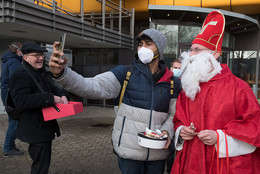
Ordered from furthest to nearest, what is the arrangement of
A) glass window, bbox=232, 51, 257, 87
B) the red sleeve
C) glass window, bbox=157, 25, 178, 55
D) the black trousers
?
glass window, bbox=232, 51, 257, 87, glass window, bbox=157, 25, 178, 55, the black trousers, the red sleeve

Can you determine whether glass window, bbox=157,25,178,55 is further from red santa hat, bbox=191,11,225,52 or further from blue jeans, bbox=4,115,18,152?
red santa hat, bbox=191,11,225,52

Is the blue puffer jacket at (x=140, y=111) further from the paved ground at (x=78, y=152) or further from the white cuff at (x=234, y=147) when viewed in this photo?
the paved ground at (x=78, y=152)

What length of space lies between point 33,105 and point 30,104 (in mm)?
40

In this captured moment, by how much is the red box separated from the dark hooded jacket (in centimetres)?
7

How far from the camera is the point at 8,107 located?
3146 millimetres

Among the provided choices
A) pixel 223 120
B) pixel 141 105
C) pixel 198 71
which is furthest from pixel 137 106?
pixel 223 120

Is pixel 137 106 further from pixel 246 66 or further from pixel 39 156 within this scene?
pixel 246 66

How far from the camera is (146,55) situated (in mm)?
2289

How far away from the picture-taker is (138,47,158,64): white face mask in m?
2.29

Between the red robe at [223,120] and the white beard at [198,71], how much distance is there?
2.1 inches

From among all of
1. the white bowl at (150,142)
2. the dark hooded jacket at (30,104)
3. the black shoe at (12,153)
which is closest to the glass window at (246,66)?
the black shoe at (12,153)

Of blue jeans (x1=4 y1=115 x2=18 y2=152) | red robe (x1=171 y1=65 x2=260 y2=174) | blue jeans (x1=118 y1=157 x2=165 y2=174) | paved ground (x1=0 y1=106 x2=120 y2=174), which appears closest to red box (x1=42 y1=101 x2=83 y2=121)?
blue jeans (x1=118 y1=157 x2=165 y2=174)

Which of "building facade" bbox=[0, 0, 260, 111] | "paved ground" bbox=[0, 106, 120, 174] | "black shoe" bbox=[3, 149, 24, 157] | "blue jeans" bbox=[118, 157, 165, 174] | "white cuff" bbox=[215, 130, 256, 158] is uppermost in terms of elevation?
"building facade" bbox=[0, 0, 260, 111]

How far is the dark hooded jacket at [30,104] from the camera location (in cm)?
289
